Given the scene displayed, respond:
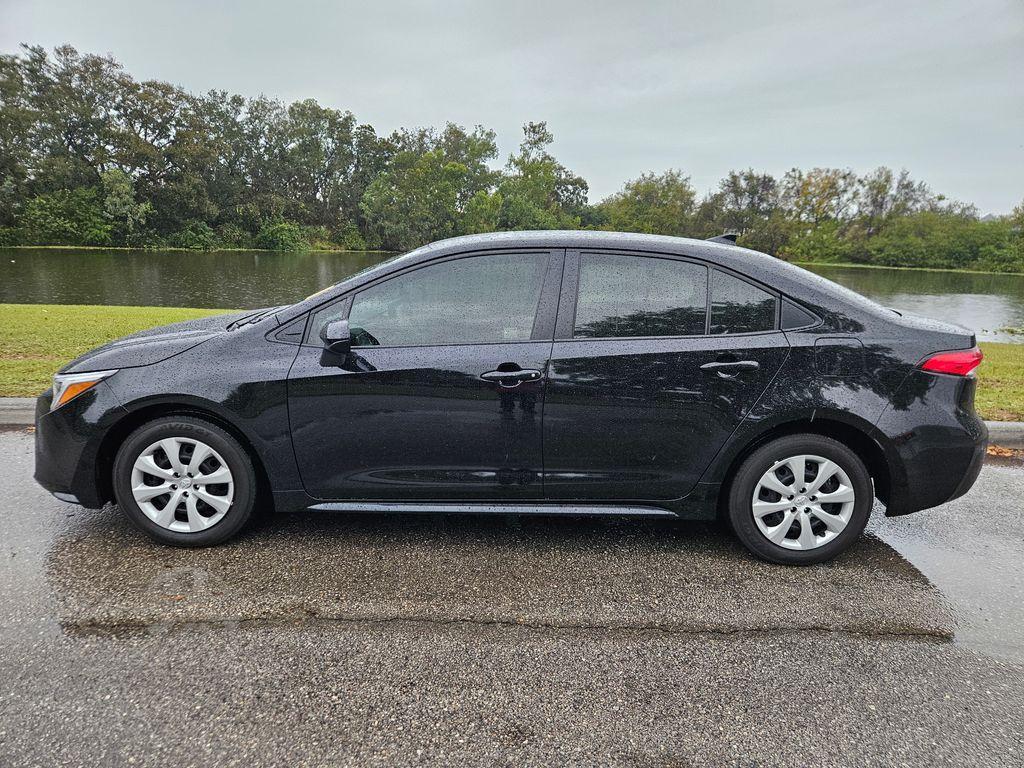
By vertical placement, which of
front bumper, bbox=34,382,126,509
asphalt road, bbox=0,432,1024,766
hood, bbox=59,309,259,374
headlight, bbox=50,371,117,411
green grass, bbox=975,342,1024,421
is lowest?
asphalt road, bbox=0,432,1024,766

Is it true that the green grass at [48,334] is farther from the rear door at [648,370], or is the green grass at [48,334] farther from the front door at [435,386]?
the rear door at [648,370]

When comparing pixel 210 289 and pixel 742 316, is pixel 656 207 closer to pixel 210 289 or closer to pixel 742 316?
pixel 210 289

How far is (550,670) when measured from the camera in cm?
230

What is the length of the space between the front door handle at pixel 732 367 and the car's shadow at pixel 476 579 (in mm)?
976

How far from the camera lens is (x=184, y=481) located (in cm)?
308

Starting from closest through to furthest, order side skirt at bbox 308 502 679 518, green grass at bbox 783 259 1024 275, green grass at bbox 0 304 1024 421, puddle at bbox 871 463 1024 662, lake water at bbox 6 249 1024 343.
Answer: puddle at bbox 871 463 1024 662, side skirt at bbox 308 502 679 518, green grass at bbox 0 304 1024 421, lake water at bbox 6 249 1024 343, green grass at bbox 783 259 1024 275

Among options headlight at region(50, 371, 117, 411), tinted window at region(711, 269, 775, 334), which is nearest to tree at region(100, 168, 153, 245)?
headlight at region(50, 371, 117, 411)

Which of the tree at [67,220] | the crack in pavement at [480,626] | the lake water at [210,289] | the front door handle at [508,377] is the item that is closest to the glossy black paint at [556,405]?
the front door handle at [508,377]

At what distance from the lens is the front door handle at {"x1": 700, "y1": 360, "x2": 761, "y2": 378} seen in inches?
117

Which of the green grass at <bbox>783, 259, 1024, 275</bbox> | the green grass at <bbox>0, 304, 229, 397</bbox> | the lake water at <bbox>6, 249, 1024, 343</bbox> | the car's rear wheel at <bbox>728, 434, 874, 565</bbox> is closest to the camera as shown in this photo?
the car's rear wheel at <bbox>728, 434, 874, 565</bbox>

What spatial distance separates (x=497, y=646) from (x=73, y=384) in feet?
8.10

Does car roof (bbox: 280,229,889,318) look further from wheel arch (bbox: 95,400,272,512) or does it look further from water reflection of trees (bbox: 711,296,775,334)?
wheel arch (bbox: 95,400,272,512)

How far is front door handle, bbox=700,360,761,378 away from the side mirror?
1.73 m

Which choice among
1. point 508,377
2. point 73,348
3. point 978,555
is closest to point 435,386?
point 508,377
